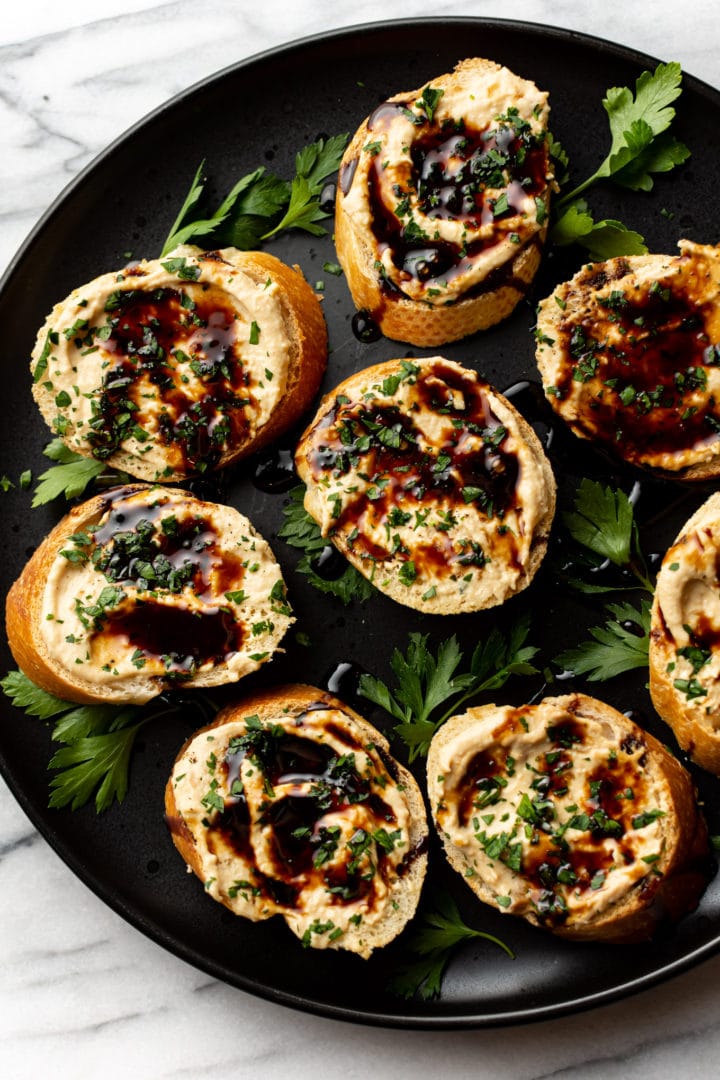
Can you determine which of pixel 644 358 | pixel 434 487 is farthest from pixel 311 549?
pixel 644 358

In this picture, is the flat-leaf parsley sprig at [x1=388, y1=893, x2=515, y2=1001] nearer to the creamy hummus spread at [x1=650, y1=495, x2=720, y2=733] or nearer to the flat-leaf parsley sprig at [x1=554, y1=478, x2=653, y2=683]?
the flat-leaf parsley sprig at [x1=554, y1=478, x2=653, y2=683]

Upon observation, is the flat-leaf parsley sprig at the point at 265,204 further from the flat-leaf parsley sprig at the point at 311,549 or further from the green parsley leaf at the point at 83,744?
the green parsley leaf at the point at 83,744

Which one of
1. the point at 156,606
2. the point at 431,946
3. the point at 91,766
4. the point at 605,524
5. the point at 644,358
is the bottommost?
the point at 431,946

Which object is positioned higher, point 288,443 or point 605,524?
point 288,443

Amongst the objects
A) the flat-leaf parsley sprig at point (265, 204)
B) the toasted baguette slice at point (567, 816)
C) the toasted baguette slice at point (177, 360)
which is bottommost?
the toasted baguette slice at point (567, 816)

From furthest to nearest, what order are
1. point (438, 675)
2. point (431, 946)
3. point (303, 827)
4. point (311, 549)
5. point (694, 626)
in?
point (311, 549) < point (438, 675) < point (431, 946) < point (303, 827) < point (694, 626)

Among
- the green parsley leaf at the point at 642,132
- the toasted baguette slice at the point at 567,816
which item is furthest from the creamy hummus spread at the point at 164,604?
the green parsley leaf at the point at 642,132

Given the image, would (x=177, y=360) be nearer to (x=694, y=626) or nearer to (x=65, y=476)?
(x=65, y=476)

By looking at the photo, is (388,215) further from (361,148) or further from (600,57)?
(600,57)
